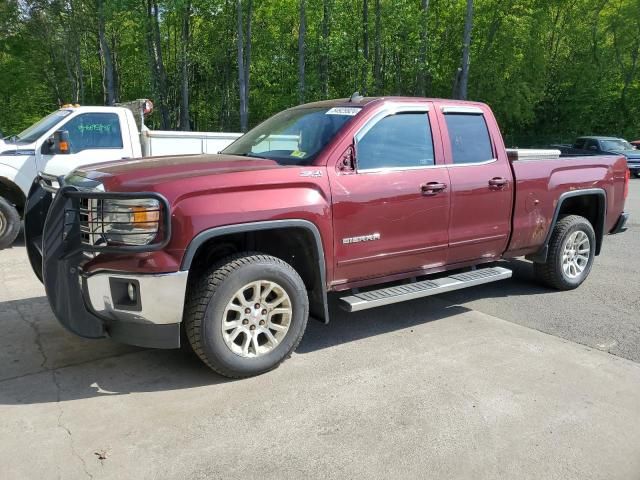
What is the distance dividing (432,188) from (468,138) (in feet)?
2.83

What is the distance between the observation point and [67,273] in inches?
136

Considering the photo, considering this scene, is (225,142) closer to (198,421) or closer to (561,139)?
(198,421)

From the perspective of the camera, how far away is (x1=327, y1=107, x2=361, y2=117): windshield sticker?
4.36 metres

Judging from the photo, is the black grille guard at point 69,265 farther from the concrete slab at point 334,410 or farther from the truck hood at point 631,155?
the truck hood at point 631,155

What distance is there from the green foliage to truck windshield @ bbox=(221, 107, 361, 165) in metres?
22.1

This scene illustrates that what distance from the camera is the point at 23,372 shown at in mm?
3836

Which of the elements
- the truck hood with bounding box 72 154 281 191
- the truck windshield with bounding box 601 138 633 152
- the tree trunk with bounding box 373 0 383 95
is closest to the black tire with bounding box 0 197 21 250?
the truck hood with bounding box 72 154 281 191

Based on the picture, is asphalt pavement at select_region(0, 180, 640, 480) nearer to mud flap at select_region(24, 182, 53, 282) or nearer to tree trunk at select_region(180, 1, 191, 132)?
mud flap at select_region(24, 182, 53, 282)

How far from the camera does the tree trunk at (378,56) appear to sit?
97.9ft

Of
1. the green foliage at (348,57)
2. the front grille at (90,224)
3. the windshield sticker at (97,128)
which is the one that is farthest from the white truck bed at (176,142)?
the green foliage at (348,57)

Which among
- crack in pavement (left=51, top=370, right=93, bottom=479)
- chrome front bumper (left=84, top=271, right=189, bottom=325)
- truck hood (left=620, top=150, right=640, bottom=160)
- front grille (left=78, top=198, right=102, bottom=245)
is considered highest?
front grille (left=78, top=198, right=102, bottom=245)

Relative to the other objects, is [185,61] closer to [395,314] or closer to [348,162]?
[395,314]

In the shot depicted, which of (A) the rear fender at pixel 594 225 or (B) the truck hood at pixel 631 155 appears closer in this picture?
(A) the rear fender at pixel 594 225

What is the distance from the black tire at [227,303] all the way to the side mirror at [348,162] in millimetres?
856
